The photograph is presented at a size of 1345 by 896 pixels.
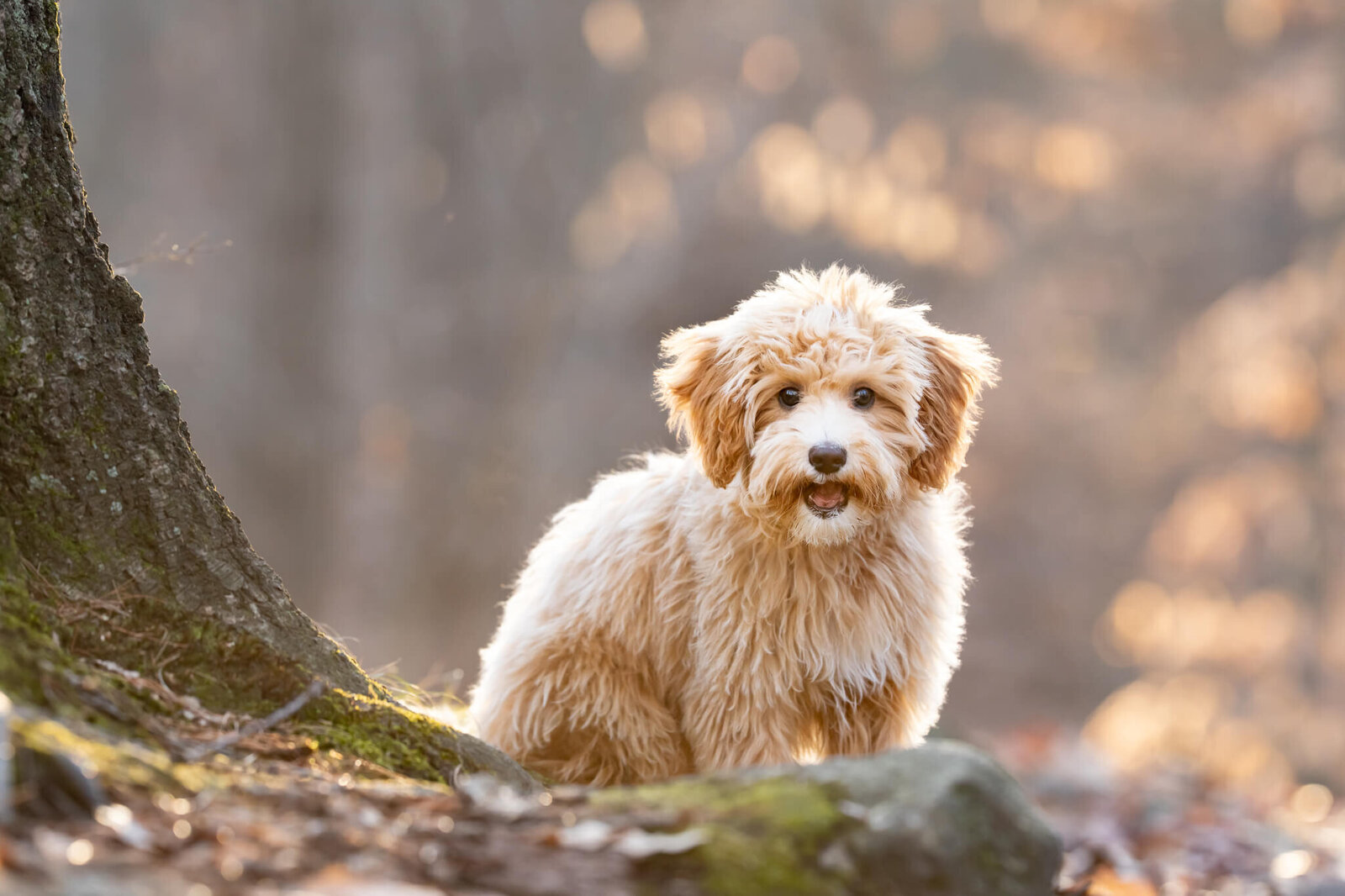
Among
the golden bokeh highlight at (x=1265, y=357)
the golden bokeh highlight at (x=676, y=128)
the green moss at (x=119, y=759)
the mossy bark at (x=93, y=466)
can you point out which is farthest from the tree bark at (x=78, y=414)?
the golden bokeh highlight at (x=1265, y=357)

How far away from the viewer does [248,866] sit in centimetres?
191

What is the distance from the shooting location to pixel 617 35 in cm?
1206

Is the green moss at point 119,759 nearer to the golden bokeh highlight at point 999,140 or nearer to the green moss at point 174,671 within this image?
the green moss at point 174,671

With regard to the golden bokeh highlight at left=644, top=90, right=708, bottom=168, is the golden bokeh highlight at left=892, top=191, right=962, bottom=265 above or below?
below

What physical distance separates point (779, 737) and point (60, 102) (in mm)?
2772

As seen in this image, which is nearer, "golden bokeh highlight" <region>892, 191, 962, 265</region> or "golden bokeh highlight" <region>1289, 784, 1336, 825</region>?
"golden bokeh highlight" <region>1289, 784, 1336, 825</region>

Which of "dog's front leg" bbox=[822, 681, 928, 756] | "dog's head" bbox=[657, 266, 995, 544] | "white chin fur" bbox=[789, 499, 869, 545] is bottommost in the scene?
"dog's front leg" bbox=[822, 681, 928, 756]

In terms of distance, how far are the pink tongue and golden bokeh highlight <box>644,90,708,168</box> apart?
8.75m

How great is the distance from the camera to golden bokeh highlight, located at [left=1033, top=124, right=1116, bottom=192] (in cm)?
1159

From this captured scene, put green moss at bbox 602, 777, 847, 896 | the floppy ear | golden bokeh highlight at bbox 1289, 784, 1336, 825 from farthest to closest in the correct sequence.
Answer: golden bokeh highlight at bbox 1289, 784, 1336, 825 < the floppy ear < green moss at bbox 602, 777, 847, 896

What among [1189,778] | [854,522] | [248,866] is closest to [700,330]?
[854,522]

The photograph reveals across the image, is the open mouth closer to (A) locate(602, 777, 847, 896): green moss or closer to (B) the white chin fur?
(B) the white chin fur

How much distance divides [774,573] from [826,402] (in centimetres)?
58

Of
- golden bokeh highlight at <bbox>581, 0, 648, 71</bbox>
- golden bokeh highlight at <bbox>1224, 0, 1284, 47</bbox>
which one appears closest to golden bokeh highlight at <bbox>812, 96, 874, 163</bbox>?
golden bokeh highlight at <bbox>581, 0, 648, 71</bbox>
